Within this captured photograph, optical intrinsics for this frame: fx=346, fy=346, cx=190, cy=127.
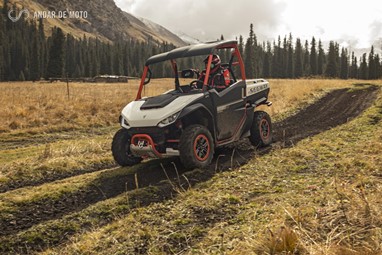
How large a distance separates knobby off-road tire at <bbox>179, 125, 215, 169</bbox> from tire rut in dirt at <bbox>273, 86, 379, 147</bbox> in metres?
2.50

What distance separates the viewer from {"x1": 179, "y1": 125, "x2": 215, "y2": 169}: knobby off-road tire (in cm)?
677

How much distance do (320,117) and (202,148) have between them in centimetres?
813

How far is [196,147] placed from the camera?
7082 mm

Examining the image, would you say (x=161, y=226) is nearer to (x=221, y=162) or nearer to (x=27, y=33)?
(x=221, y=162)

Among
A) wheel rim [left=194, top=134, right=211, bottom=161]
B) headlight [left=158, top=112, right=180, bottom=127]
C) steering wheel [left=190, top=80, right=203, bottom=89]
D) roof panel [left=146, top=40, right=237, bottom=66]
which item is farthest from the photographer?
steering wheel [left=190, top=80, right=203, bottom=89]

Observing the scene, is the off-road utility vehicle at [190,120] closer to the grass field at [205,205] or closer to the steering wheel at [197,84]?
the steering wheel at [197,84]

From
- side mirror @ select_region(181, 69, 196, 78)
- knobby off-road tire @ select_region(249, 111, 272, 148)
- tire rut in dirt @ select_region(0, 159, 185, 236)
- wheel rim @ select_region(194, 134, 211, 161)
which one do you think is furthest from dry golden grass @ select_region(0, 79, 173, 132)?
wheel rim @ select_region(194, 134, 211, 161)

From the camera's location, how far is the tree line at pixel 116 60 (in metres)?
89.6

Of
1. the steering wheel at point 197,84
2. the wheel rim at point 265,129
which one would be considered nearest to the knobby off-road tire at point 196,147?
the steering wheel at point 197,84

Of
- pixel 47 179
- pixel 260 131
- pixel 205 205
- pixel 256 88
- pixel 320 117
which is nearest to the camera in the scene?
pixel 205 205

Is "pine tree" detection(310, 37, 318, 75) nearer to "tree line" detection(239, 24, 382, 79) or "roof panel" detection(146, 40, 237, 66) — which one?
"tree line" detection(239, 24, 382, 79)

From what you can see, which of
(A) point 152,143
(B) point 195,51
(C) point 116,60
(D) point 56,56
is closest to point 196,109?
(A) point 152,143

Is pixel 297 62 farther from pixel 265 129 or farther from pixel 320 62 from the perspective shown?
pixel 265 129

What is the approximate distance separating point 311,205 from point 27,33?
118267 mm
